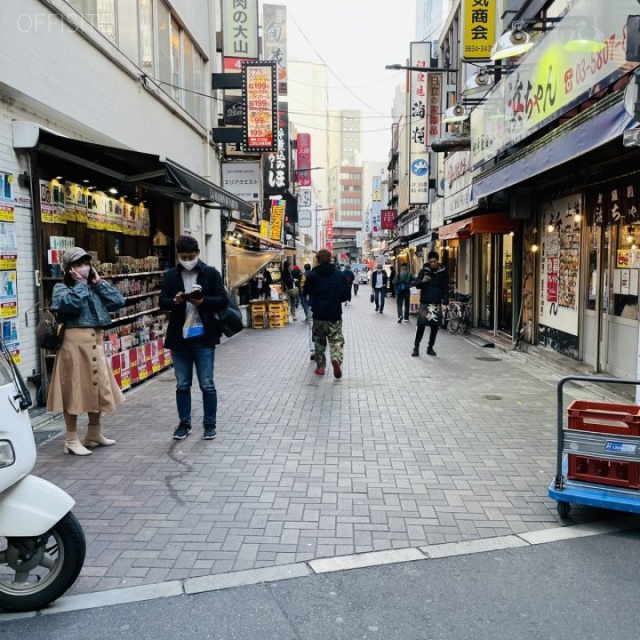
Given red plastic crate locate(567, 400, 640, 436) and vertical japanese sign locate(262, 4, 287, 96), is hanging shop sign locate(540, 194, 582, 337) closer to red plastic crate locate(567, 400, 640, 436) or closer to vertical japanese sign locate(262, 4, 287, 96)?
red plastic crate locate(567, 400, 640, 436)

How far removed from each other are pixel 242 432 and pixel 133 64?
7.31 meters

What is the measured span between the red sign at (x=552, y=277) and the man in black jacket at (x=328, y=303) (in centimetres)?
412

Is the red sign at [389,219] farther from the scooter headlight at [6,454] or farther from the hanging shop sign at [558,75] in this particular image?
the scooter headlight at [6,454]

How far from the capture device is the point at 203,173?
16.5 m

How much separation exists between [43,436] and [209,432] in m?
1.79

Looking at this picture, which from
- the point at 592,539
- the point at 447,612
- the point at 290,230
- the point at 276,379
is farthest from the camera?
the point at 290,230

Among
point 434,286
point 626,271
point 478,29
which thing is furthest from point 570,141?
point 478,29

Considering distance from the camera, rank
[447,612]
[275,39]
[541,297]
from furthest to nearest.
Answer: [275,39]
[541,297]
[447,612]

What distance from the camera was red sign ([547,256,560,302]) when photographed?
10961 millimetres

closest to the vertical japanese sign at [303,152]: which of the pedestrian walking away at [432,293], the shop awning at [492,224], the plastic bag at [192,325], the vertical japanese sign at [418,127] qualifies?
the vertical japanese sign at [418,127]

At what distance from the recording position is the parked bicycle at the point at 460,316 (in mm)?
16203

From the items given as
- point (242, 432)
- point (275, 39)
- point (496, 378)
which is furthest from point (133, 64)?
point (275, 39)

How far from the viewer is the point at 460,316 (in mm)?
16266

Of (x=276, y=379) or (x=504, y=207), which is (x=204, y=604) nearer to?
(x=276, y=379)
